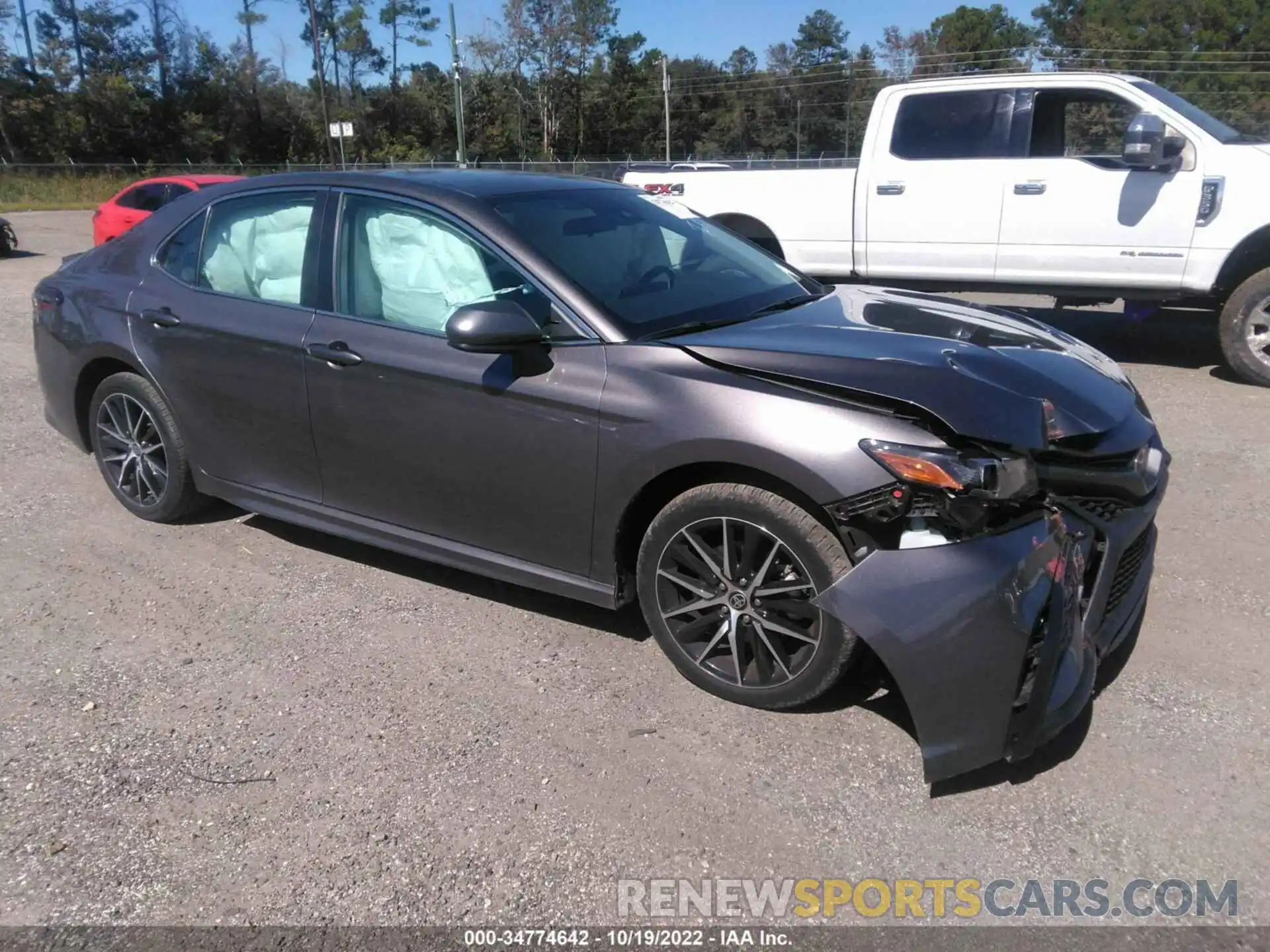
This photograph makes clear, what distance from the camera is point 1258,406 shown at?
22.2 ft

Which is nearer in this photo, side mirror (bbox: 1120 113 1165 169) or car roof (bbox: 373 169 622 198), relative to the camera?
car roof (bbox: 373 169 622 198)

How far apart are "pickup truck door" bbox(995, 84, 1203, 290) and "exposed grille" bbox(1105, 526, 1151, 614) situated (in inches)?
201

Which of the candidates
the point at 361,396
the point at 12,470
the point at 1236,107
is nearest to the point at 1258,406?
the point at 361,396

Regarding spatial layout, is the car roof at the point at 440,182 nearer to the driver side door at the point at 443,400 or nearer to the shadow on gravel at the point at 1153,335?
the driver side door at the point at 443,400

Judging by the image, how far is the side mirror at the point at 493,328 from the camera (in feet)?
11.1

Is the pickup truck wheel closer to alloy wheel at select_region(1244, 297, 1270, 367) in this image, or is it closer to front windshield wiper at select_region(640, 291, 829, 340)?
alloy wheel at select_region(1244, 297, 1270, 367)

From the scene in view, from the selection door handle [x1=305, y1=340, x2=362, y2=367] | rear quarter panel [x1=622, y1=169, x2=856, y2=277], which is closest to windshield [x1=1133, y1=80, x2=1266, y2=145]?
rear quarter panel [x1=622, y1=169, x2=856, y2=277]

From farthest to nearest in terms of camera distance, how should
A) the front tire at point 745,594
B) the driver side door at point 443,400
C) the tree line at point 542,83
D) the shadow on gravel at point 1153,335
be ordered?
the tree line at point 542,83 → the shadow on gravel at point 1153,335 → the driver side door at point 443,400 → the front tire at point 745,594

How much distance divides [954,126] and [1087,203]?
4.34ft

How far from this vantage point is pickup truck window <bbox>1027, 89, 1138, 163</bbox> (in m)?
8.08

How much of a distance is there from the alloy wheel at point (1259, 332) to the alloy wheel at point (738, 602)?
229 inches

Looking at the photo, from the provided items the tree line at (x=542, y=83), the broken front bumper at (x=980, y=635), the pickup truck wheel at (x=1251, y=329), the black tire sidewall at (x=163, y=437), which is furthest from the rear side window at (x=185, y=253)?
the tree line at (x=542, y=83)

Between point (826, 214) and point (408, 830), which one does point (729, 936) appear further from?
point (826, 214)

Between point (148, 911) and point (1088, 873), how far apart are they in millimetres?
2386
